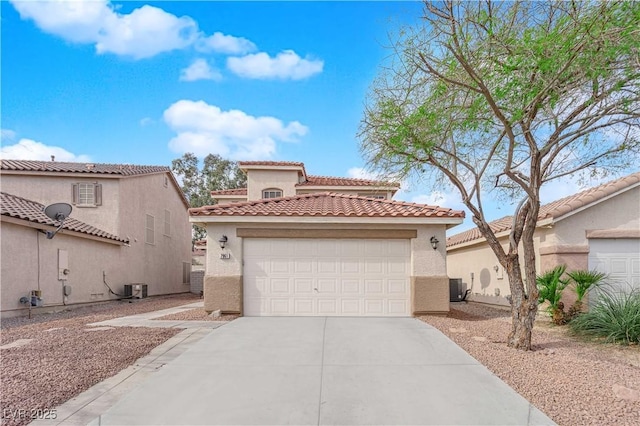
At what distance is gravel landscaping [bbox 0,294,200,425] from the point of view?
15.8ft

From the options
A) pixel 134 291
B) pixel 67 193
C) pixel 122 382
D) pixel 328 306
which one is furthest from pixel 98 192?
pixel 122 382

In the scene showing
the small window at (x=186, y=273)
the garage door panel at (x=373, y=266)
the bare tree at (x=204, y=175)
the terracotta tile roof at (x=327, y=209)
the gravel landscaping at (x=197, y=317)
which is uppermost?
the bare tree at (x=204, y=175)

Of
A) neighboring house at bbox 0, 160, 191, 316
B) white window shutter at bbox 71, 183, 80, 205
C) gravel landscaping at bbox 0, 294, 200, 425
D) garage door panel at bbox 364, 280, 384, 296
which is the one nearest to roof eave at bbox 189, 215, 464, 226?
garage door panel at bbox 364, 280, 384, 296

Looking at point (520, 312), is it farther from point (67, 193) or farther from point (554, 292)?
point (67, 193)

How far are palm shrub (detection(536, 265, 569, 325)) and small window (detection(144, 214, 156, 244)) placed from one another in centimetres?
1793

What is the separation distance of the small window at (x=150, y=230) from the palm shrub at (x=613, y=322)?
61.5ft

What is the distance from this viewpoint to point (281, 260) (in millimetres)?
11109

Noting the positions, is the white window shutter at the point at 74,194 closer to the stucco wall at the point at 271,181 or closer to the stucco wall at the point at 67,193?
the stucco wall at the point at 67,193

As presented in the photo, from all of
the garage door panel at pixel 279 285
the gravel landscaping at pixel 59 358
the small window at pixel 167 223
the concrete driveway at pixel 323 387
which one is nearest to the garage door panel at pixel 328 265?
the garage door panel at pixel 279 285

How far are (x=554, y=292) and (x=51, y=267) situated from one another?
604 inches

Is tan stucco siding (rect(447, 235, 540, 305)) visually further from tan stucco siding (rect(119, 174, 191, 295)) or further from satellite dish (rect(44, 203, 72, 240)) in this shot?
tan stucco siding (rect(119, 174, 191, 295))

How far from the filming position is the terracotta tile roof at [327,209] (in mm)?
10938

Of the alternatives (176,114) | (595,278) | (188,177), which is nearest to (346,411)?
(595,278)

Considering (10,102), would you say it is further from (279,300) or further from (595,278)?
(595,278)
